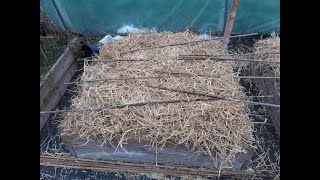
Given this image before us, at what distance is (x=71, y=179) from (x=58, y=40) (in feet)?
7.32

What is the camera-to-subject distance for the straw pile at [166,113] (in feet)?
7.62

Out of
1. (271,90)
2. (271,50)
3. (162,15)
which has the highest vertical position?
(162,15)

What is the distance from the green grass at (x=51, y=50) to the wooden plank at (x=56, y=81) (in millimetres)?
147

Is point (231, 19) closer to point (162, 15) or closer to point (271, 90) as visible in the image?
point (271, 90)

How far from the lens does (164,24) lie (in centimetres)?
430

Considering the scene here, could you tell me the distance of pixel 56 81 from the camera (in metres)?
3.41

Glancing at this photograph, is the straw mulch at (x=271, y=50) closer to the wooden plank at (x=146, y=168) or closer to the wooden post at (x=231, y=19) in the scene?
the wooden post at (x=231, y=19)

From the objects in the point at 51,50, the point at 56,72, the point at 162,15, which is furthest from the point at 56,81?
the point at 162,15

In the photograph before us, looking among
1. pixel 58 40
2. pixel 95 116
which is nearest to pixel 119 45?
pixel 58 40

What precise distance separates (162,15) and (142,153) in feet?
7.78

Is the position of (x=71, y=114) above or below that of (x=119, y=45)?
below

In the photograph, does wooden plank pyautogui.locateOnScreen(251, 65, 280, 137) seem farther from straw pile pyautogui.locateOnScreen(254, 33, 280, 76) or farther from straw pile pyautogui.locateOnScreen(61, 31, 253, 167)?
straw pile pyautogui.locateOnScreen(61, 31, 253, 167)

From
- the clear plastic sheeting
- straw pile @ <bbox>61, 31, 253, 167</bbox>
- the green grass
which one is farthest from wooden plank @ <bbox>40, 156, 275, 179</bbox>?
the clear plastic sheeting

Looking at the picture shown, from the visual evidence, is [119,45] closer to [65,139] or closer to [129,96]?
[129,96]
